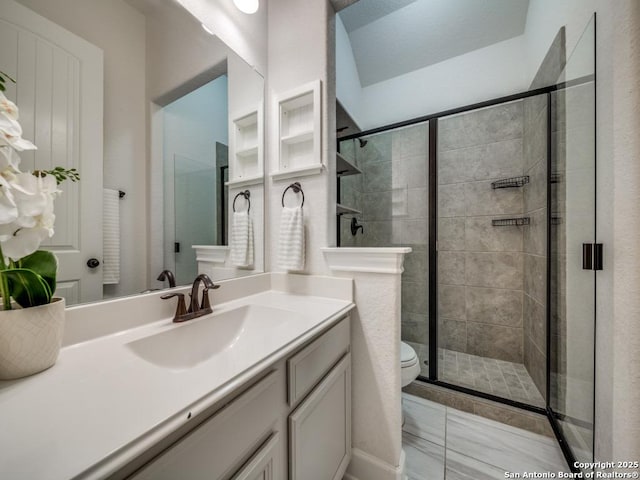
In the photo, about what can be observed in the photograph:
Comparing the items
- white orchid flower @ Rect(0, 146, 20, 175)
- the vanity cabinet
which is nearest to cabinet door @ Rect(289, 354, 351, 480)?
the vanity cabinet

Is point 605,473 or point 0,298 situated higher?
point 0,298

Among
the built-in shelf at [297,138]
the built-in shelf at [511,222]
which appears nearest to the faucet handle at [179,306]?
the built-in shelf at [297,138]

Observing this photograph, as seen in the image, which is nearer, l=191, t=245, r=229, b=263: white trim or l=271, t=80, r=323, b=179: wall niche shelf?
l=191, t=245, r=229, b=263: white trim

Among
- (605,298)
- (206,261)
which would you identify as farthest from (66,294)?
(605,298)

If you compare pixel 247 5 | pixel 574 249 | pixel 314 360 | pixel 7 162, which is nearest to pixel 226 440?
pixel 314 360

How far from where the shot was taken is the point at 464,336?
6.85ft

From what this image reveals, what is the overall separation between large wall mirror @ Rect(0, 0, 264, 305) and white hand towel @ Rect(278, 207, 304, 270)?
0.83ft

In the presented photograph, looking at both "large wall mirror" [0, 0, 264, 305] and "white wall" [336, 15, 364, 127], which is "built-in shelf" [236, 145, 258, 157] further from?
"white wall" [336, 15, 364, 127]

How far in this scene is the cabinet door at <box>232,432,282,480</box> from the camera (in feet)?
1.79

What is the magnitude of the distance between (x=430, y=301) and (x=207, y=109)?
74.1 inches

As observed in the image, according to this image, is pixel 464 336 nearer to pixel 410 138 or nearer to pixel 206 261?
pixel 410 138

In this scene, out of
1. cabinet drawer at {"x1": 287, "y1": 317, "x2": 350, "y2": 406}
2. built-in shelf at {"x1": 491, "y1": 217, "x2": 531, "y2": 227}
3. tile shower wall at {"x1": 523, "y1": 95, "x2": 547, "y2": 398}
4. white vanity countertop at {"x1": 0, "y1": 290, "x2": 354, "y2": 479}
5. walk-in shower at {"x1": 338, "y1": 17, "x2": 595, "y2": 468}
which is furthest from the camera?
built-in shelf at {"x1": 491, "y1": 217, "x2": 531, "y2": 227}

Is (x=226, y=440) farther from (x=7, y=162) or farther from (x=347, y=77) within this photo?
(x=347, y=77)

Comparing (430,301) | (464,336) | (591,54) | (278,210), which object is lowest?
(464,336)
